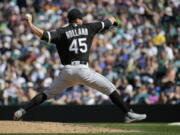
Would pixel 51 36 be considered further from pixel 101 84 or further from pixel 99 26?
pixel 101 84

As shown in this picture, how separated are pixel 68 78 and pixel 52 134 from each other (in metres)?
1.27

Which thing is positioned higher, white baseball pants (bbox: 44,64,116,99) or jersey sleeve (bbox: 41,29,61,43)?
jersey sleeve (bbox: 41,29,61,43)

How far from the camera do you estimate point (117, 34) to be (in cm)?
2062

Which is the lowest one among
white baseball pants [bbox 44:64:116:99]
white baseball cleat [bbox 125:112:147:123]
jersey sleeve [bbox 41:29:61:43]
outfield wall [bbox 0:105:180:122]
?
outfield wall [bbox 0:105:180:122]

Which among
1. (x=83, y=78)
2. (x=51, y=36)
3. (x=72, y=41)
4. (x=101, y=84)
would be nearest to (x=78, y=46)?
(x=72, y=41)

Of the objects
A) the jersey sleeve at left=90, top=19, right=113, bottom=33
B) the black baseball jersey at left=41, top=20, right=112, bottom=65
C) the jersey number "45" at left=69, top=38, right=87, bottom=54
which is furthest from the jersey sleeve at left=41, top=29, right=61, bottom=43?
the jersey sleeve at left=90, top=19, right=113, bottom=33

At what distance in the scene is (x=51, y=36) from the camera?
11.1 metres

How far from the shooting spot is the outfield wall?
16.9 m

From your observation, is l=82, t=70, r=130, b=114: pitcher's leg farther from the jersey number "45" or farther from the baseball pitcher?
the jersey number "45"

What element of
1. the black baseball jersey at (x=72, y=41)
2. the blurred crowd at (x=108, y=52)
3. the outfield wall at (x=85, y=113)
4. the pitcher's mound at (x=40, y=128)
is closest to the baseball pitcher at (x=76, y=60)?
the black baseball jersey at (x=72, y=41)

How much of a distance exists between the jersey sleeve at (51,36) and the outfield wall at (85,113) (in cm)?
609

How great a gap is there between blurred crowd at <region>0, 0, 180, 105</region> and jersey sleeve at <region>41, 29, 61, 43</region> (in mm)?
6715

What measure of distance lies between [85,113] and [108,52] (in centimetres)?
305

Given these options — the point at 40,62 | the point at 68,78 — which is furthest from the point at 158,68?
the point at 68,78
